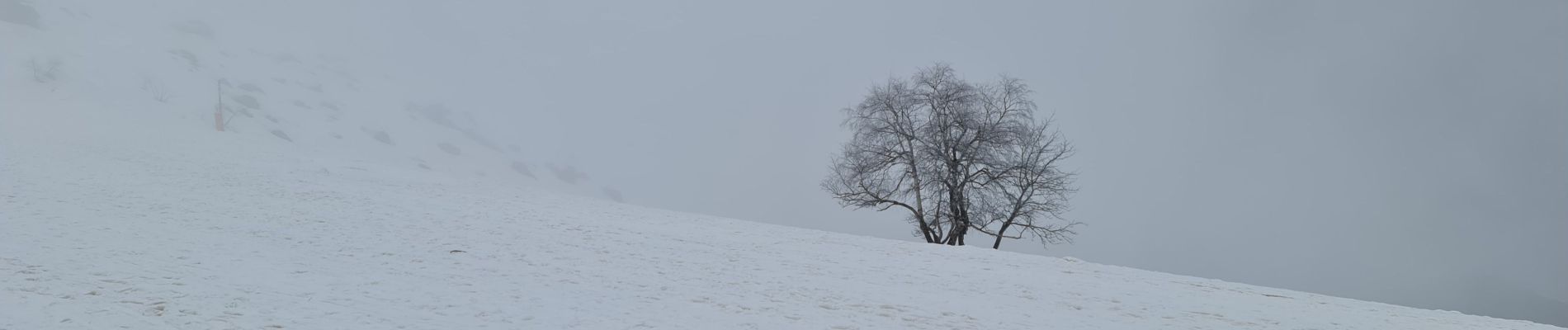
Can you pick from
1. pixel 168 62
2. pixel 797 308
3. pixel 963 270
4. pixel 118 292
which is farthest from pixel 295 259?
pixel 168 62

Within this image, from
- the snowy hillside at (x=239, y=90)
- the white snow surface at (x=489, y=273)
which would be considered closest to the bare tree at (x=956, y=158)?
the white snow surface at (x=489, y=273)

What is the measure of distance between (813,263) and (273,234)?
9686mm

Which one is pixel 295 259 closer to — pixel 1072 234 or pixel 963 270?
pixel 963 270

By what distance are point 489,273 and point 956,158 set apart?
603 inches

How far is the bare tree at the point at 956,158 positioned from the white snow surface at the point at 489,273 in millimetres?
4112

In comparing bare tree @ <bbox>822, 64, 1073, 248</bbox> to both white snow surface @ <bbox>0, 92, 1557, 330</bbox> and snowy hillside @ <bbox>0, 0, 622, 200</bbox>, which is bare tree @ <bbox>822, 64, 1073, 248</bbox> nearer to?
white snow surface @ <bbox>0, 92, 1557, 330</bbox>

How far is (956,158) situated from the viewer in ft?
77.5

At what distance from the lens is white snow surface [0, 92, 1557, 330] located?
926cm

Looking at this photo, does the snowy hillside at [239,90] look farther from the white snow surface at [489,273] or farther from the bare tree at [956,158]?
the bare tree at [956,158]

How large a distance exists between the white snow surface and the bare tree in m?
4.11

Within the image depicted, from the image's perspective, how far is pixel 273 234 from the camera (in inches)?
551

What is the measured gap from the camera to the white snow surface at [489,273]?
9258 mm

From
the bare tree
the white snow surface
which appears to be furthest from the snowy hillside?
the bare tree

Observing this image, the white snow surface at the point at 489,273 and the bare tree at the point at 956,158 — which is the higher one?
the bare tree at the point at 956,158
